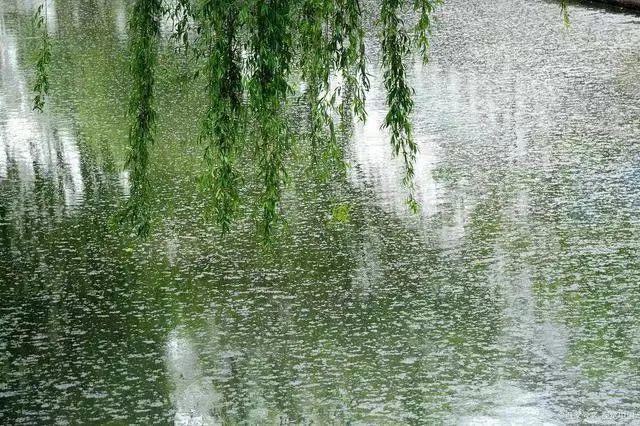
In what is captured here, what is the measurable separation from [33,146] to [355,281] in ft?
14.0

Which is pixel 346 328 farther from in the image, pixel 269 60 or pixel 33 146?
pixel 33 146

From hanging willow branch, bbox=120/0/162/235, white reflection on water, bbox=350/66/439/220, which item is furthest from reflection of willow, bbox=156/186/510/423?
hanging willow branch, bbox=120/0/162/235

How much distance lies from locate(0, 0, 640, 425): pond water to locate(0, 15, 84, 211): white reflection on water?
3 centimetres

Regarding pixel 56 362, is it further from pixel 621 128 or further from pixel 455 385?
pixel 621 128

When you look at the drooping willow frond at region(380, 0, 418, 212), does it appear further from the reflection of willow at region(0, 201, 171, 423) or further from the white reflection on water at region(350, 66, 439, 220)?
the white reflection on water at region(350, 66, 439, 220)

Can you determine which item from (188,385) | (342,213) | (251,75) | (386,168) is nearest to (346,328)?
(188,385)

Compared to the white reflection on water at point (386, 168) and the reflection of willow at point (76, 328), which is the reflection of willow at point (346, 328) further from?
the white reflection on water at point (386, 168)

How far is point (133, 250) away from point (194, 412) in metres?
2.28

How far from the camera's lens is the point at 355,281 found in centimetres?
701

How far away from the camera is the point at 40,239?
312 inches

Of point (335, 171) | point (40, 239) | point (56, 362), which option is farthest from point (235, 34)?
point (335, 171)

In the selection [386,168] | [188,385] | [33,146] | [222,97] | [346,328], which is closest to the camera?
[222,97]

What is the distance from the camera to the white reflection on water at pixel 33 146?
9359 mm

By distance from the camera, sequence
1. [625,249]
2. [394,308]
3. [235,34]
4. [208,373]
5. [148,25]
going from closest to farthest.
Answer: [235,34], [148,25], [208,373], [394,308], [625,249]
